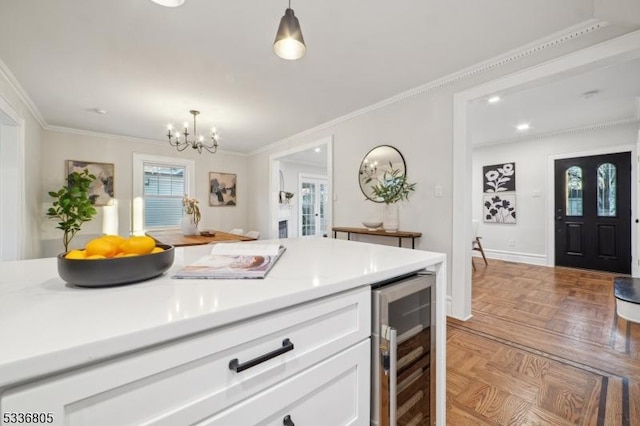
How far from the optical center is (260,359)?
0.61 metres

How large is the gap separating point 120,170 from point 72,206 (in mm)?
1111

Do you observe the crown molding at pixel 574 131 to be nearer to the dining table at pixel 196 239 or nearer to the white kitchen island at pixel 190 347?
the dining table at pixel 196 239

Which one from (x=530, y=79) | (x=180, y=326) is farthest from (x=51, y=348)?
(x=530, y=79)

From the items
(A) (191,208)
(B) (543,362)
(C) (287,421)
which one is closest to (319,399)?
(C) (287,421)

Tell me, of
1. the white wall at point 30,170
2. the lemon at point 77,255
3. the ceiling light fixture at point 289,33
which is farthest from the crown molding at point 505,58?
the white wall at point 30,170

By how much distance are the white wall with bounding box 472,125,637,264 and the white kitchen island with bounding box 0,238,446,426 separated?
5.21 meters

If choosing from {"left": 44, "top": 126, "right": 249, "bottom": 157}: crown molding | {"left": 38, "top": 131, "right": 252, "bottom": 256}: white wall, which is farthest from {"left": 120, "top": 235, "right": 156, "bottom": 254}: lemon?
{"left": 44, "top": 126, "right": 249, "bottom": 157}: crown molding

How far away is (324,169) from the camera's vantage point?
777 centimetres

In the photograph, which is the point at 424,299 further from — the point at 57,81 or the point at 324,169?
the point at 324,169

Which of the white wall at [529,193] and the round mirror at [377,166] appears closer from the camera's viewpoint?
the round mirror at [377,166]

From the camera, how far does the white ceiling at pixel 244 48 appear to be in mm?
1747

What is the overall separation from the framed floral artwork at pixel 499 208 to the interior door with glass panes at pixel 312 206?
3.93 meters

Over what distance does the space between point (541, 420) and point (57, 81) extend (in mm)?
4610

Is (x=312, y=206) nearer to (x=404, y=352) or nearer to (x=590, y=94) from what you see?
(x=590, y=94)
